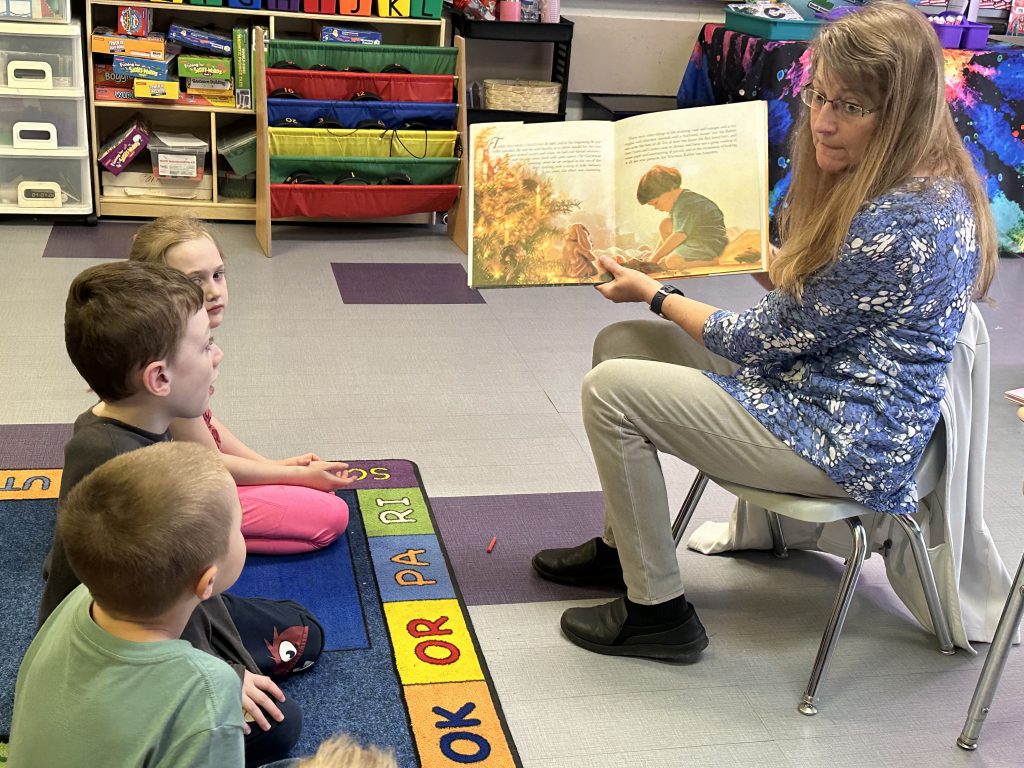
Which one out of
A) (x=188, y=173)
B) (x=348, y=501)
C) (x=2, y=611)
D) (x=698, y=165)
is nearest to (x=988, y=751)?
(x=698, y=165)

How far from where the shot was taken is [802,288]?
1.72 m

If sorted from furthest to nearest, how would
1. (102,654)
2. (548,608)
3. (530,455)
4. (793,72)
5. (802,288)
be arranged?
(793,72) < (530,455) < (548,608) < (802,288) < (102,654)

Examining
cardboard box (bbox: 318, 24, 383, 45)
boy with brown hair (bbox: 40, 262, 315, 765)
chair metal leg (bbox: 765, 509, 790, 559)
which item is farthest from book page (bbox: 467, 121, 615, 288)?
cardboard box (bbox: 318, 24, 383, 45)

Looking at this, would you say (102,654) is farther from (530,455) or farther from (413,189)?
(413,189)

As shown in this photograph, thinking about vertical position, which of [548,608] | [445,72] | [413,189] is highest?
[445,72]

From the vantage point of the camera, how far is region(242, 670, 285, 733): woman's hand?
152 centimetres

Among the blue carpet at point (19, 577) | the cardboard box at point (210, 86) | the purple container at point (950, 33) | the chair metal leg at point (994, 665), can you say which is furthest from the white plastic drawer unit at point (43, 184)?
the chair metal leg at point (994, 665)

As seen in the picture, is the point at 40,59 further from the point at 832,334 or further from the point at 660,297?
the point at 832,334

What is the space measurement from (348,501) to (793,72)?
2710 millimetres

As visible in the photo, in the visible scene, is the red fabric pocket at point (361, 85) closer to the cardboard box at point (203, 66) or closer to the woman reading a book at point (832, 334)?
the cardboard box at point (203, 66)

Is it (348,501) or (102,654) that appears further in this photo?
(348,501)

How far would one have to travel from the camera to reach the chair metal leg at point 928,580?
1.87 meters

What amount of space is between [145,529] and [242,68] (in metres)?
3.63

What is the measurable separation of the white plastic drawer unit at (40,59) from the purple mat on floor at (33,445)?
1.99 metres
